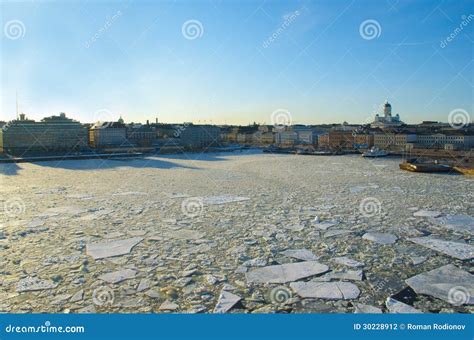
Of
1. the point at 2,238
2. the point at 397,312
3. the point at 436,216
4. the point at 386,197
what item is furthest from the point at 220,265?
the point at 386,197

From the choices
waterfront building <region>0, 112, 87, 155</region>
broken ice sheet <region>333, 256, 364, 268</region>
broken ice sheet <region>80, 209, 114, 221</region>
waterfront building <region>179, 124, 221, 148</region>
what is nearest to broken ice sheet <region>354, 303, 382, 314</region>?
broken ice sheet <region>333, 256, 364, 268</region>

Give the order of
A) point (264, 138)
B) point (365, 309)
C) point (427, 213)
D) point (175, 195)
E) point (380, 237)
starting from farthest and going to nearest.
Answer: point (264, 138) < point (175, 195) < point (427, 213) < point (380, 237) < point (365, 309)

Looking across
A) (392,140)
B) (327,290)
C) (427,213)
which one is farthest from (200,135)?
(327,290)

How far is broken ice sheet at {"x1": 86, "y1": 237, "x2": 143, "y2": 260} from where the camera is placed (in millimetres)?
5250

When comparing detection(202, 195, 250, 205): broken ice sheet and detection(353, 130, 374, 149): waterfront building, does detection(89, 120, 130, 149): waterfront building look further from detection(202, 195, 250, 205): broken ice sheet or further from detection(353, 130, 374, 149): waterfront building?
detection(202, 195, 250, 205): broken ice sheet

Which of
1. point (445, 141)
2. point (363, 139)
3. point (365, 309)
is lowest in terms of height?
point (365, 309)

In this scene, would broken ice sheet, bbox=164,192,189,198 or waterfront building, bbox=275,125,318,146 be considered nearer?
broken ice sheet, bbox=164,192,189,198

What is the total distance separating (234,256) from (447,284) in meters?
2.50

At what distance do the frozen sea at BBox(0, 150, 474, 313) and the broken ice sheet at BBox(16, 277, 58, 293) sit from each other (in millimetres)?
21

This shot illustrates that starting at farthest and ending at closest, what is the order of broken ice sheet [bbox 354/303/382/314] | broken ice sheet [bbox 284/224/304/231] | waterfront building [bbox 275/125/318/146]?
waterfront building [bbox 275/125/318/146] < broken ice sheet [bbox 284/224/304/231] < broken ice sheet [bbox 354/303/382/314]

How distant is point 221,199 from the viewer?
9938 millimetres

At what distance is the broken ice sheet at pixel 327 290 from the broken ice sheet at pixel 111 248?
8.19 feet

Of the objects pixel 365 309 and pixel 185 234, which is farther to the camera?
pixel 185 234

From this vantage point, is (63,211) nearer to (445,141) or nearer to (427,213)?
(427,213)
